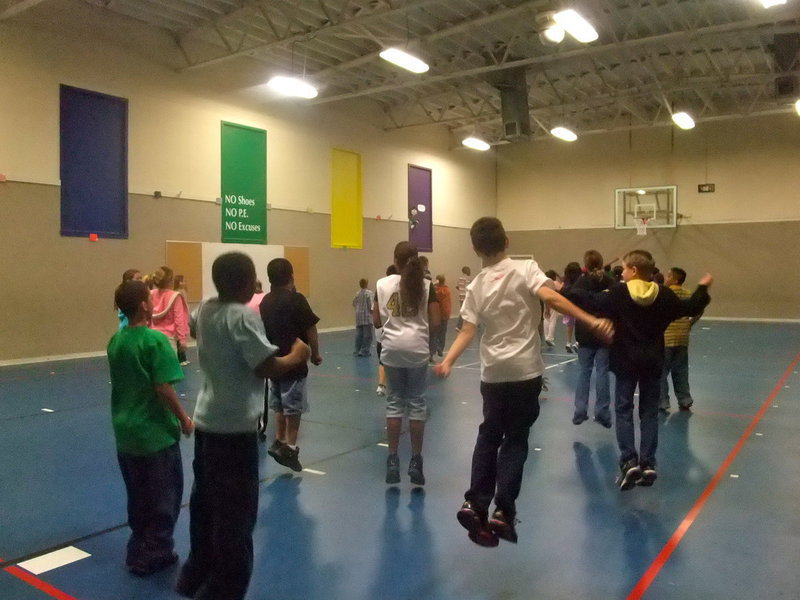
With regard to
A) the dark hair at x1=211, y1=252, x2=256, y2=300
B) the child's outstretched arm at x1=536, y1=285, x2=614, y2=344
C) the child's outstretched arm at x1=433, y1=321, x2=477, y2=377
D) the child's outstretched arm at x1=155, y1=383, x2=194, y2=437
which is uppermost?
the dark hair at x1=211, y1=252, x2=256, y2=300

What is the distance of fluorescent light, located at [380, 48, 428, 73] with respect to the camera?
11.1 m

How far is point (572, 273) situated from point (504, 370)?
273 centimetres

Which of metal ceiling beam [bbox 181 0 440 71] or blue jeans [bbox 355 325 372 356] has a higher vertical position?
metal ceiling beam [bbox 181 0 440 71]

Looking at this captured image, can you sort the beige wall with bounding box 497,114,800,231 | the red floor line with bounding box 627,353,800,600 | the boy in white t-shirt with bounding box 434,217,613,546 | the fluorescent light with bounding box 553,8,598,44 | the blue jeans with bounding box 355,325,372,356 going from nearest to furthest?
1. the red floor line with bounding box 627,353,800,600
2. the boy in white t-shirt with bounding box 434,217,613,546
3. the fluorescent light with bounding box 553,8,598,44
4. the blue jeans with bounding box 355,325,372,356
5. the beige wall with bounding box 497,114,800,231

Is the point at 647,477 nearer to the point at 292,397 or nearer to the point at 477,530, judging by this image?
the point at 477,530

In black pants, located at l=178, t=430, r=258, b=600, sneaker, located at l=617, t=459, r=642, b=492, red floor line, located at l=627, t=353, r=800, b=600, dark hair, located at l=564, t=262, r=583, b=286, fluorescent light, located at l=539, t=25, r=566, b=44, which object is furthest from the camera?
fluorescent light, located at l=539, t=25, r=566, b=44

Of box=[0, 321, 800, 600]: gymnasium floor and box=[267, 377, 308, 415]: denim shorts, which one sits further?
box=[267, 377, 308, 415]: denim shorts

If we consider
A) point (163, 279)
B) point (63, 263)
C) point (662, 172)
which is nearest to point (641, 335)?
Answer: point (163, 279)

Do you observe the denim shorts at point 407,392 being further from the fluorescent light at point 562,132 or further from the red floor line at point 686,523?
the fluorescent light at point 562,132

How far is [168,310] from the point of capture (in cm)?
657

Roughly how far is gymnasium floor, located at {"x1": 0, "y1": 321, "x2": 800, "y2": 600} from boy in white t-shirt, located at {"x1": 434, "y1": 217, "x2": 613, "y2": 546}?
354 mm

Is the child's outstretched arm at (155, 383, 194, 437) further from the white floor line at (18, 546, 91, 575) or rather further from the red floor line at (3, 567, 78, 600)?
Result: the white floor line at (18, 546, 91, 575)

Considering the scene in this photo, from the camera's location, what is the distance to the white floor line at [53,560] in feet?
10.5

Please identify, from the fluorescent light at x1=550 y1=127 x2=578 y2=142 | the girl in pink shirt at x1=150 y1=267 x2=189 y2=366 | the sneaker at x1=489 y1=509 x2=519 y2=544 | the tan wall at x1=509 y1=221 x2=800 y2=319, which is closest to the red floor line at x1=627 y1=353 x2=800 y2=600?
the sneaker at x1=489 y1=509 x2=519 y2=544
